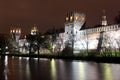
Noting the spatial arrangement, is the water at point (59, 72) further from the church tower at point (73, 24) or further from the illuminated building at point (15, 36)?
the illuminated building at point (15, 36)

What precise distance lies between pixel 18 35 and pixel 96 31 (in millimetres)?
81168

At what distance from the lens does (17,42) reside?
12838cm

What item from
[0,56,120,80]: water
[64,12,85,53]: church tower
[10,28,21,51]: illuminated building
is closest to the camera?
Result: [0,56,120,80]: water

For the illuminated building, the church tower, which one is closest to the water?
the church tower

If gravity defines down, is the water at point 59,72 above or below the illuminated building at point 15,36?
below

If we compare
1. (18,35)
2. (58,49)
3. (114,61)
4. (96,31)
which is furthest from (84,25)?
(18,35)

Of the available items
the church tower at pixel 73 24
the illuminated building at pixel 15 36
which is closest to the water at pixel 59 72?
the church tower at pixel 73 24

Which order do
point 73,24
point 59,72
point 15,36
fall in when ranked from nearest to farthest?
1. point 59,72
2. point 73,24
3. point 15,36

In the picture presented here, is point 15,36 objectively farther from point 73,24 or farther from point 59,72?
point 59,72

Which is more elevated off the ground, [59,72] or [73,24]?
[73,24]

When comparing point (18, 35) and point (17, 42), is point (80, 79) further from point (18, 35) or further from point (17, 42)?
point (18, 35)

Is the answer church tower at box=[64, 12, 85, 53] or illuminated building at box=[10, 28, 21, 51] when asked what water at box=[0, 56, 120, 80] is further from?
illuminated building at box=[10, 28, 21, 51]

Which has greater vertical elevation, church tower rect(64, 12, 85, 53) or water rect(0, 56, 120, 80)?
church tower rect(64, 12, 85, 53)

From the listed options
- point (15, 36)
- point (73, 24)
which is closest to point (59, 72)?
point (73, 24)
